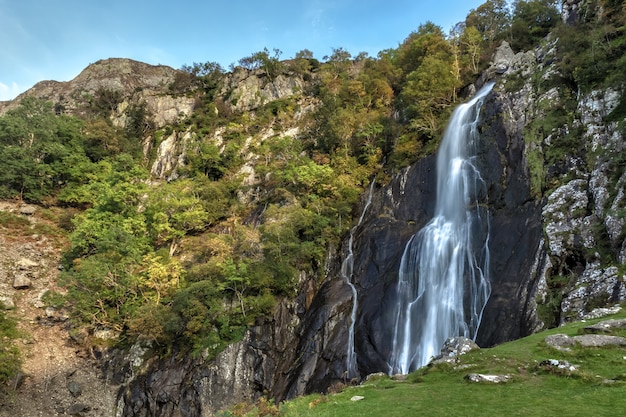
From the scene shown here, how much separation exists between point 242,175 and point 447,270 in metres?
29.8

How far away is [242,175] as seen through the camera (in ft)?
145

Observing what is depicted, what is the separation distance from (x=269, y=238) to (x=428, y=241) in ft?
38.4

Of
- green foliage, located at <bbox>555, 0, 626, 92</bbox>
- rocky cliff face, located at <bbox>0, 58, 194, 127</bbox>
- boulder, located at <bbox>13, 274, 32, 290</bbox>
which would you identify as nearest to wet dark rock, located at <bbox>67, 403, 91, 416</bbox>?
boulder, located at <bbox>13, 274, 32, 290</bbox>

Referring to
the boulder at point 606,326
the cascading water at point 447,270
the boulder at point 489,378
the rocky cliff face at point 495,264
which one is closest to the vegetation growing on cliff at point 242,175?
the rocky cliff face at point 495,264

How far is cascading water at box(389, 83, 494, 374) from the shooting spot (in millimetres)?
17766

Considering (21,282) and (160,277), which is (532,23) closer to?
(160,277)

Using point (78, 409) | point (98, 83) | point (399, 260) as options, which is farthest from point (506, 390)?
point (98, 83)

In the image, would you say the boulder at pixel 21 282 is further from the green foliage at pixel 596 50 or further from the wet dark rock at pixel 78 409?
the green foliage at pixel 596 50

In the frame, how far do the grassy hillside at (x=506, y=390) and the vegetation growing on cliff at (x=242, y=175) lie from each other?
12.5m

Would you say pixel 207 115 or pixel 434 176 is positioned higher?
pixel 207 115

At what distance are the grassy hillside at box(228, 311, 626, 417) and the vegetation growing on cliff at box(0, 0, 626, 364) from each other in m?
12.5

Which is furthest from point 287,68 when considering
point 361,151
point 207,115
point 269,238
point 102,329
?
point 102,329

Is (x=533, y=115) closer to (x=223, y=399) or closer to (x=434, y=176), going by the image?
(x=434, y=176)

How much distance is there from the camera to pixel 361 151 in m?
36.7
